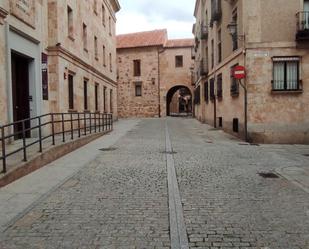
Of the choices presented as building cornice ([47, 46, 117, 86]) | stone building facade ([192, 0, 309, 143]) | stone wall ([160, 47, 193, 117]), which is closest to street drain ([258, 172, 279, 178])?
stone building facade ([192, 0, 309, 143])

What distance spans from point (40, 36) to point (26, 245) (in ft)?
34.0

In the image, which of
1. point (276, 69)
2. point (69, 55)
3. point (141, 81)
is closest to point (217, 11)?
point (276, 69)

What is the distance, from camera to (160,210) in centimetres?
512

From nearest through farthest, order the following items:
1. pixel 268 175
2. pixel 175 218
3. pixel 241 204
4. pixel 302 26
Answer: pixel 175 218 < pixel 241 204 < pixel 268 175 < pixel 302 26

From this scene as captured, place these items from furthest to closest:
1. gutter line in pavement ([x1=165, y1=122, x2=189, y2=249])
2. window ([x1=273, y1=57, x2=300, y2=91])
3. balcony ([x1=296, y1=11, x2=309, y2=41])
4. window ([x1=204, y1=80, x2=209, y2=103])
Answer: window ([x1=204, y1=80, x2=209, y2=103]) < window ([x1=273, y1=57, x2=300, y2=91]) < balcony ([x1=296, y1=11, x2=309, y2=41]) < gutter line in pavement ([x1=165, y1=122, x2=189, y2=249])

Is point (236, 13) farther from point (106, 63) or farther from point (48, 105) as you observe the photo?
point (106, 63)

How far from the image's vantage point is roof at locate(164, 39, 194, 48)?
129 ft

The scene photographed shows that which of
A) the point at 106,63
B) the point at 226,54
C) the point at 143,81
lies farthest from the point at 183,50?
the point at 226,54

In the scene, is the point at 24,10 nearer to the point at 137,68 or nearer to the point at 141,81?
the point at 141,81

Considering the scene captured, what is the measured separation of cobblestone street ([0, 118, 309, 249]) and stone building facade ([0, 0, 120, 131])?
14.4 ft

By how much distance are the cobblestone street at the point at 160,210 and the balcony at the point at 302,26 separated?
247 inches

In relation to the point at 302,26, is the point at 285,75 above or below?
below

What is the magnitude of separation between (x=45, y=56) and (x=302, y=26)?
9693 millimetres

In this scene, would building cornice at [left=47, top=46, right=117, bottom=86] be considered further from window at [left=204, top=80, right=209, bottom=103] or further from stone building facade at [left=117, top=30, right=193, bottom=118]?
stone building facade at [left=117, top=30, right=193, bottom=118]
